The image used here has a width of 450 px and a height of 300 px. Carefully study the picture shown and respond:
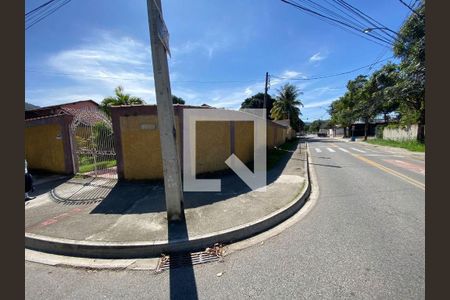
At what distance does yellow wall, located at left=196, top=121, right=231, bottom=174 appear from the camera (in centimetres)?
775

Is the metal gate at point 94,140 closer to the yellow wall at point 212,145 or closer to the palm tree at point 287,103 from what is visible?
the yellow wall at point 212,145

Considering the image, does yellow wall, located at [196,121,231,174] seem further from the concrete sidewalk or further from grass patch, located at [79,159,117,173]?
grass patch, located at [79,159,117,173]

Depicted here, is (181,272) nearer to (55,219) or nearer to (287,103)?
(55,219)

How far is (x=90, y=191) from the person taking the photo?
6594 mm

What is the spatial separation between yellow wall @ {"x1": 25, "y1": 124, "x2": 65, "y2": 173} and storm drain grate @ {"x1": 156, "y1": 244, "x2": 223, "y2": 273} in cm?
795

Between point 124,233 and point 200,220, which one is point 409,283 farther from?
point 124,233

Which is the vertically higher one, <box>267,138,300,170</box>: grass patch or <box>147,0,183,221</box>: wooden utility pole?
<box>147,0,183,221</box>: wooden utility pole

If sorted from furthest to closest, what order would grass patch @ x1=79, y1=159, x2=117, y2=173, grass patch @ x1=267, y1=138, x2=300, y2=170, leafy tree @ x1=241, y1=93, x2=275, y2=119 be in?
leafy tree @ x1=241, y1=93, x2=275, y2=119
grass patch @ x1=267, y1=138, x2=300, y2=170
grass patch @ x1=79, y1=159, x2=117, y2=173

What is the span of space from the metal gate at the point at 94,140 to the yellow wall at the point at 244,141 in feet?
15.9

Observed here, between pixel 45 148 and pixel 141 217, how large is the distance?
765 cm

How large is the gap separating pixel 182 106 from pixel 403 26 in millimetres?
16161

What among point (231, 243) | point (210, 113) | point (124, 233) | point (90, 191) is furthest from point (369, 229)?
point (90, 191)

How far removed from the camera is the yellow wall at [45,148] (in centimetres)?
892

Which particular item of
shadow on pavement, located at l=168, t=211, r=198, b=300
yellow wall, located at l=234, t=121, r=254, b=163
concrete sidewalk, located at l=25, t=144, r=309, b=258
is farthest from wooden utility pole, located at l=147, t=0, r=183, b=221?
yellow wall, located at l=234, t=121, r=254, b=163
